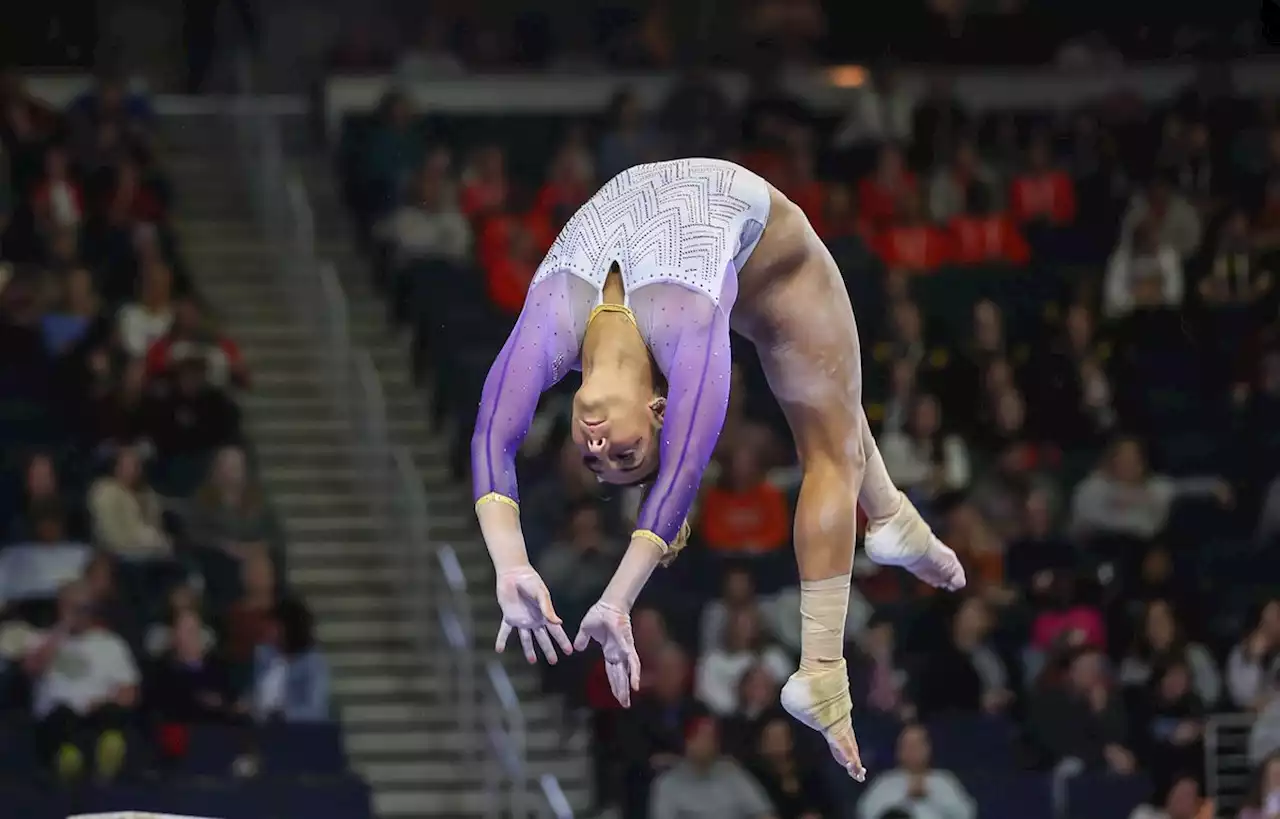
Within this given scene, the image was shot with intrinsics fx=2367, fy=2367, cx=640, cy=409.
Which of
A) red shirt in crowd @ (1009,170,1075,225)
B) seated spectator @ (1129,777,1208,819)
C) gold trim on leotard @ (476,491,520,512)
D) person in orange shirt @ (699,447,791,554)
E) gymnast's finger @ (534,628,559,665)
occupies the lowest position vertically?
seated spectator @ (1129,777,1208,819)

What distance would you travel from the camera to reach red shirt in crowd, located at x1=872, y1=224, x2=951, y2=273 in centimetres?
1209

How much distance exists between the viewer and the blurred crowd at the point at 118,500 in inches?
372

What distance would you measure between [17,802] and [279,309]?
4406 mm

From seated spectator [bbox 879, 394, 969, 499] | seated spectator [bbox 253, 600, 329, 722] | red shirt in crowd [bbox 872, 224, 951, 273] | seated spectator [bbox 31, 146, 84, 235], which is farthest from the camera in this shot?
red shirt in crowd [bbox 872, 224, 951, 273]

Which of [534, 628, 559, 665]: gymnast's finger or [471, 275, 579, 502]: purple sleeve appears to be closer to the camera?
[534, 628, 559, 665]: gymnast's finger

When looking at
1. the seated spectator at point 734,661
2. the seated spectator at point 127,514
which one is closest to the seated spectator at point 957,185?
the seated spectator at point 734,661

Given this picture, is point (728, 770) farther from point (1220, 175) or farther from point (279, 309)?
A: point (1220, 175)

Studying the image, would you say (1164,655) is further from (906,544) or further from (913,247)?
(906,544)

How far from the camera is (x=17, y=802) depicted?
8617mm

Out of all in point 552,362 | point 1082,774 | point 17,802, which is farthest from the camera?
point 1082,774

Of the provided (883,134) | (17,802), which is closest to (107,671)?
(17,802)

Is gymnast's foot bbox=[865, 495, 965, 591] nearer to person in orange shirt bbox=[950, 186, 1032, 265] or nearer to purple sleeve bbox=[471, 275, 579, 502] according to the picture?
purple sleeve bbox=[471, 275, 579, 502]

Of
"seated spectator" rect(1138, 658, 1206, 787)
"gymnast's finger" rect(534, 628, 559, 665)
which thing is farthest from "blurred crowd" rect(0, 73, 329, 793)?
"gymnast's finger" rect(534, 628, 559, 665)

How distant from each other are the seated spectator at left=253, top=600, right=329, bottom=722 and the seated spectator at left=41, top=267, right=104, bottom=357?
1898mm
